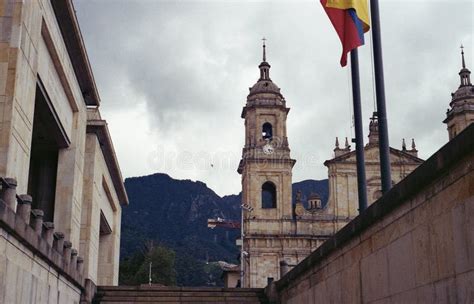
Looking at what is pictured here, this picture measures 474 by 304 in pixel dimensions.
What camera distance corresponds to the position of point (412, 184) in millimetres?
7371

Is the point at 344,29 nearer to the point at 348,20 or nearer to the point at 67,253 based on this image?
the point at 348,20

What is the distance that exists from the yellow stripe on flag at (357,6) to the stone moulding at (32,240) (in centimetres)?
599

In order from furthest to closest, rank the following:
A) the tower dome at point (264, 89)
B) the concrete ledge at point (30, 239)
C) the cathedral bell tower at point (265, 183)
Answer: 1. the tower dome at point (264, 89)
2. the cathedral bell tower at point (265, 183)
3. the concrete ledge at point (30, 239)

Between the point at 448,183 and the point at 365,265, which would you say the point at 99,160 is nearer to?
the point at 365,265

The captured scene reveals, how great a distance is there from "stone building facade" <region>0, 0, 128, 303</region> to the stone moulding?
2cm

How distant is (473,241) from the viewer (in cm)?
588

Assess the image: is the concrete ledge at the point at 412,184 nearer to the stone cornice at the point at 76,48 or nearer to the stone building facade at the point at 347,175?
the stone cornice at the point at 76,48

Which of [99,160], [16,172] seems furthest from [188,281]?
[16,172]

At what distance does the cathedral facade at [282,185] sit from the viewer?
1976 inches

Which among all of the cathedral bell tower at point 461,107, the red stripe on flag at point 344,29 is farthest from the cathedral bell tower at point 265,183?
the red stripe on flag at point 344,29

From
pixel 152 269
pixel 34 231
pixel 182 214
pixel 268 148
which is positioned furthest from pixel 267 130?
pixel 182 214

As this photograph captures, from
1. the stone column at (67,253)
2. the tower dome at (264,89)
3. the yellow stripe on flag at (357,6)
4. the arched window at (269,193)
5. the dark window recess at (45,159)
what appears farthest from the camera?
the tower dome at (264,89)

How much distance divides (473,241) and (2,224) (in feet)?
19.7

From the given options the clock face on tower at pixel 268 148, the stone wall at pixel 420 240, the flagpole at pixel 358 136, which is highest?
the clock face on tower at pixel 268 148
